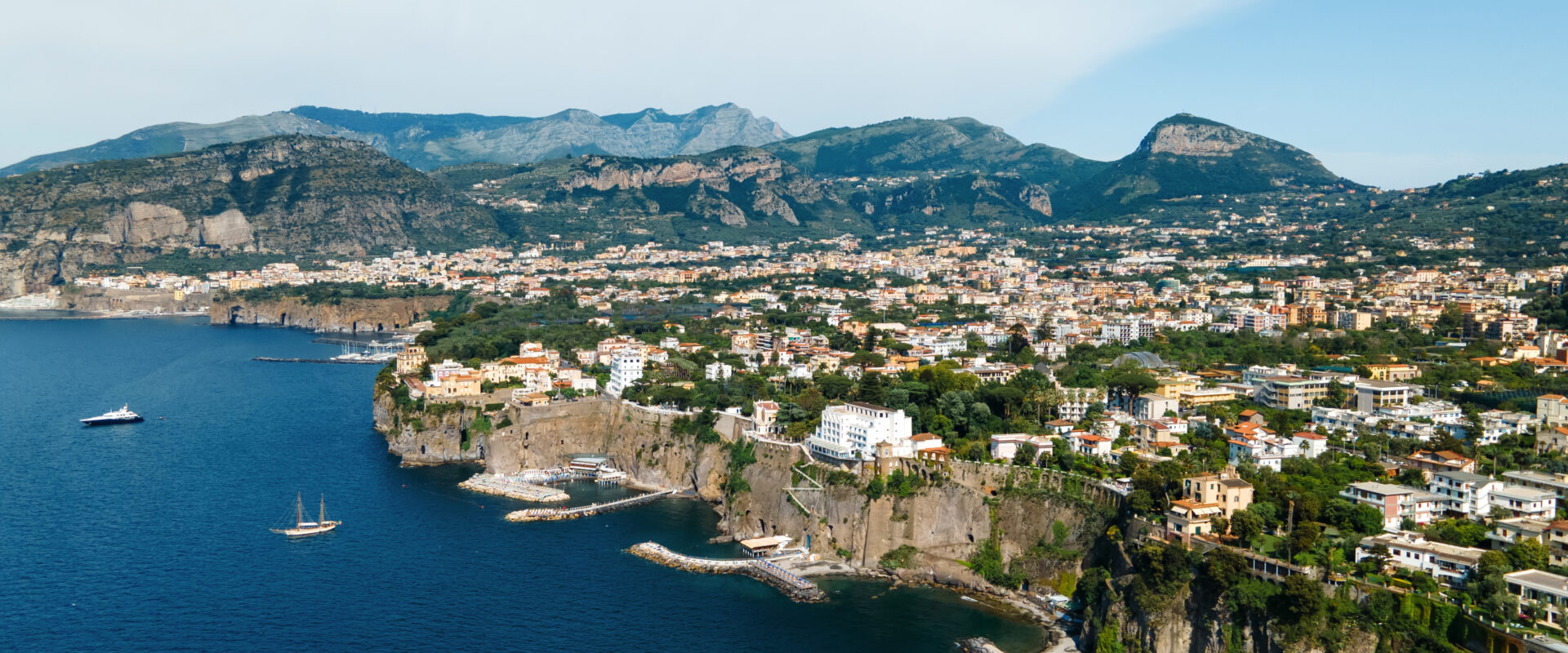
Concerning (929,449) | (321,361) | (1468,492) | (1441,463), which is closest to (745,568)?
(929,449)

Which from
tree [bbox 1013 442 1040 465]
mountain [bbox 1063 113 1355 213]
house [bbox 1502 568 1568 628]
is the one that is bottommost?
house [bbox 1502 568 1568 628]

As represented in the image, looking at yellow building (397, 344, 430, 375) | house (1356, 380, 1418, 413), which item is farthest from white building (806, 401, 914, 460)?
yellow building (397, 344, 430, 375)

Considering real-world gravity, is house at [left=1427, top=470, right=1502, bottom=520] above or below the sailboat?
above

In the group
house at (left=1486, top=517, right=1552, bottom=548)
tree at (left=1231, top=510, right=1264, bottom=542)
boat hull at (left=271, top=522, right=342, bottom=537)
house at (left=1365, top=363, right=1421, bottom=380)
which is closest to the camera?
house at (left=1486, top=517, right=1552, bottom=548)

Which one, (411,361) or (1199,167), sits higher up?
(1199,167)

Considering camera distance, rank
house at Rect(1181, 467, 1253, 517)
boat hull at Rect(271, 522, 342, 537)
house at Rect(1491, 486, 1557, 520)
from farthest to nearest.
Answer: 1. boat hull at Rect(271, 522, 342, 537)
2. house at Rect(1181, 467, 1253, 517)
3. house at Rect(1491, 486, 1557, 520)

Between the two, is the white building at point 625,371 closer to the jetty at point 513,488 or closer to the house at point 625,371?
the house at point 625,371

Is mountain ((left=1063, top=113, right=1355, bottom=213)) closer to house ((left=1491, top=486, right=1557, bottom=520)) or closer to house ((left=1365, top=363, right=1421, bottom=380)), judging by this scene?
house ((left=1365, top=363, right=1421, bottom=380))

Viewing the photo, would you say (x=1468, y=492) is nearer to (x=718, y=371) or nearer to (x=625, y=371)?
(x=718, y=371)
